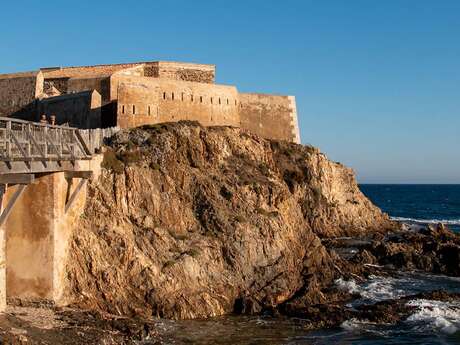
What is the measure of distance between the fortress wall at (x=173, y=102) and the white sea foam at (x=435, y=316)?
68.8 feet

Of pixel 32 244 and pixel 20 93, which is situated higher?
pixel 20 93

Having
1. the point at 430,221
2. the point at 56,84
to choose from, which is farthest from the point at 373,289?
the point at 430,221

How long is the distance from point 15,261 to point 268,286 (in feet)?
42.0

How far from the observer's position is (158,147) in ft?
112

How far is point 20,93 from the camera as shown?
41.1 m

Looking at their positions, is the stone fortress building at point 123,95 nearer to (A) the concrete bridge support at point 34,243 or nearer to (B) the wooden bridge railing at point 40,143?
(B) the wooden bridge railing at point 40,143

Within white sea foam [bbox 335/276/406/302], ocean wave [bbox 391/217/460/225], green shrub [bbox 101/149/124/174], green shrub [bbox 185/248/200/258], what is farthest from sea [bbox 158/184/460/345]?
ocean wave [bbox 391/217/460/225]

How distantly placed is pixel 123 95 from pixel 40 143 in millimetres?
20578

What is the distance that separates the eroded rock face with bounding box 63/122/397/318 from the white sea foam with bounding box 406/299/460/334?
15.7ft

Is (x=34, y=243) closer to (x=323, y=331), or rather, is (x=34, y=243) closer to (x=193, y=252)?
(x=193, y=252)

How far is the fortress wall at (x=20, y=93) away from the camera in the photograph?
134 feet

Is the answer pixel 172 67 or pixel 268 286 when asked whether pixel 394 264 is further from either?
pixel 172 67

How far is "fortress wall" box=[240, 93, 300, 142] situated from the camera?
1988 inches

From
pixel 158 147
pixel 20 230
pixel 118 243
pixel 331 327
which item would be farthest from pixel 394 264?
pixel 20 230
